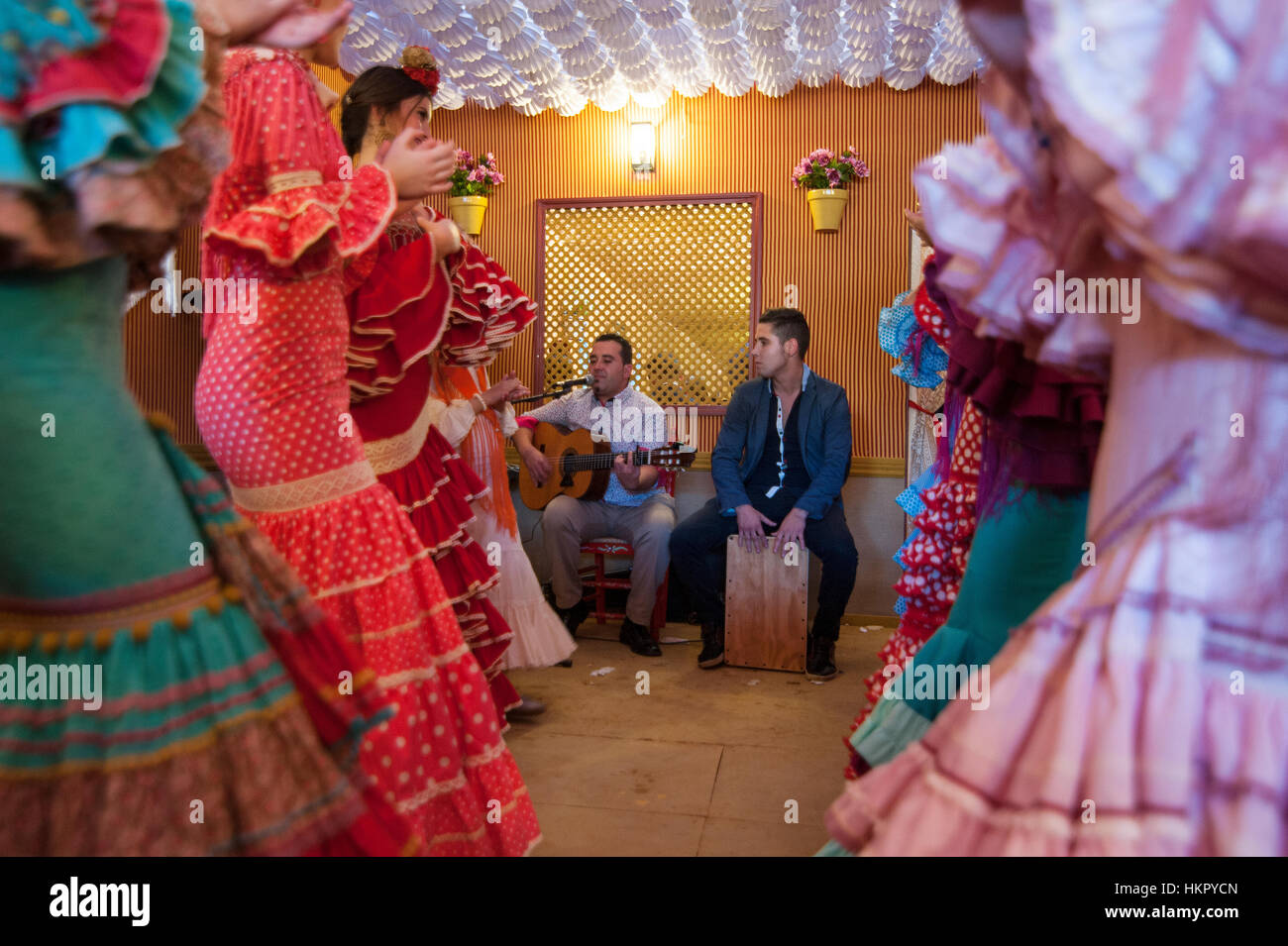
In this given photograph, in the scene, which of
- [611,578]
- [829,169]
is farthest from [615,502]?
[829,169]

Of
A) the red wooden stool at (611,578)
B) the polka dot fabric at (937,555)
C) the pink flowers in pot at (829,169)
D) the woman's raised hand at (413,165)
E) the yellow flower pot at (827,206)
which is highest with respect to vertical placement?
the pink flowers in pot at (829,169)

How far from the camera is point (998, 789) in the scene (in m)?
0.78

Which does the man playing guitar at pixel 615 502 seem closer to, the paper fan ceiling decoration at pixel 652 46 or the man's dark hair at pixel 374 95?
the paper fan ceiling decoration at pixel 652 46

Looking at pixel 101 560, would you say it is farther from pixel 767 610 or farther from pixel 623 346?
pixel 623 346

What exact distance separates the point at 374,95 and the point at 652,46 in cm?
277

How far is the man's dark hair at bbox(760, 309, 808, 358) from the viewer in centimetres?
421

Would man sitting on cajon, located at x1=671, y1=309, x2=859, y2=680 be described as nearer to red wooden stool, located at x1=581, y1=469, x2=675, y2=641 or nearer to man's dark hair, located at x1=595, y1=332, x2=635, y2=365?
red wooden stool, located at x1=581, y1=469, x2=675, y2=641

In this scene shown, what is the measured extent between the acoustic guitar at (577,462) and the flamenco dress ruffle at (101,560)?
3.54 m

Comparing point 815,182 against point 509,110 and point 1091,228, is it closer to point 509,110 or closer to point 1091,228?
point 509,110

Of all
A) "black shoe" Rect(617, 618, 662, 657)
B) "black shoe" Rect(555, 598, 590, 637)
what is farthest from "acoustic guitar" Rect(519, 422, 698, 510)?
"black shoe" Rect(617, 618, 662, 657)

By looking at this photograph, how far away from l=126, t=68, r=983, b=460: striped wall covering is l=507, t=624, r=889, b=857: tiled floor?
1.76m

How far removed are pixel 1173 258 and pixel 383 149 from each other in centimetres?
131

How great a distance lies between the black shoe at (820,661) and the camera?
3805mm

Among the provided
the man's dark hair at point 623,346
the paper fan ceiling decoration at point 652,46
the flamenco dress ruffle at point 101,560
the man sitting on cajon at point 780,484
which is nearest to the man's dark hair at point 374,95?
the flamenco dress ruffle at point 101,560
